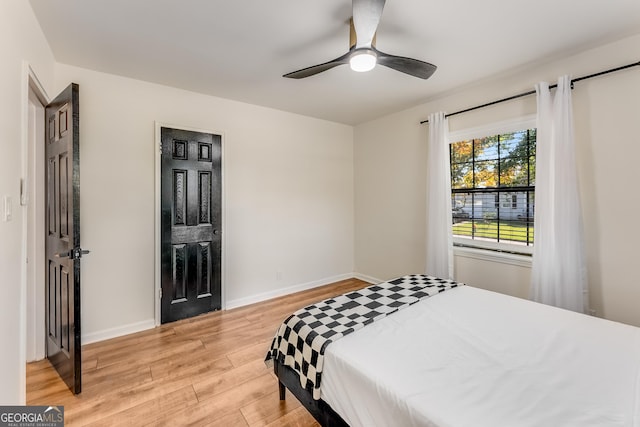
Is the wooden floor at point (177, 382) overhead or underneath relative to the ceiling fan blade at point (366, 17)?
underneath

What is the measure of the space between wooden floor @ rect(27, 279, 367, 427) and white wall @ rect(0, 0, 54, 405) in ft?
1.34

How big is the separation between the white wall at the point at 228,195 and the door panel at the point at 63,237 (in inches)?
13.3

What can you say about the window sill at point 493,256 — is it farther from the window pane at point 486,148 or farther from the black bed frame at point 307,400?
the black bed frame at point 307,400

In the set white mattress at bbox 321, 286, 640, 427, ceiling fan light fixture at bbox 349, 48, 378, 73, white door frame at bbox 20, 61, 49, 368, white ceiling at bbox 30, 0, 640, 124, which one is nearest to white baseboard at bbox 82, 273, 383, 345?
white door frame at bbox 20, 61, 49, 368

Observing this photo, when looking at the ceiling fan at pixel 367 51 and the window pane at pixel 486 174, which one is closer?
the ceiling fan at pixel 367 51

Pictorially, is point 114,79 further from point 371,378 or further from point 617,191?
point 617,191

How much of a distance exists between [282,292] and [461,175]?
2725 millimetres

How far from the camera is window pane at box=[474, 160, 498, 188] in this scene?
2.96m

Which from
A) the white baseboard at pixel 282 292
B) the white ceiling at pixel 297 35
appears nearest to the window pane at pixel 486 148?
the white ceiling at pixel 297 35

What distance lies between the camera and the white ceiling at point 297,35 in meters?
1.75

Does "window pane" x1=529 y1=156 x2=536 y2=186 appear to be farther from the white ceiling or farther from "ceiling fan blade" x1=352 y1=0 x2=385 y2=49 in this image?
"ceiling fan blade" x1=352 y1=0 x2=385 y2=49

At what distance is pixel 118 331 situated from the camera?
2.69m

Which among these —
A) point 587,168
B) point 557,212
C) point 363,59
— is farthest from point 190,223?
point 587,168

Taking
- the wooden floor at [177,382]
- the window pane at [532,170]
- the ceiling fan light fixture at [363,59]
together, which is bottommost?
the wooden floor at [177,382]
